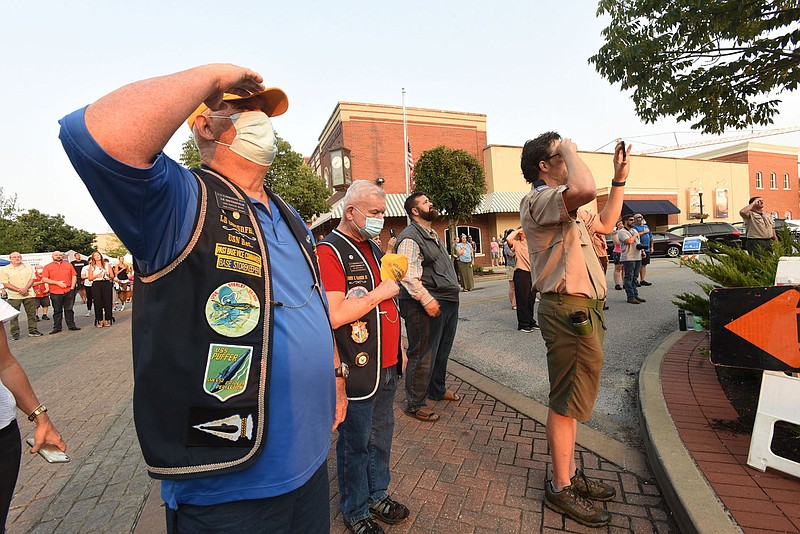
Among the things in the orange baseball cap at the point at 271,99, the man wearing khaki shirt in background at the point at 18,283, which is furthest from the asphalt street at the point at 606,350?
the man wearing khaki shirt in background at the point at 18,283

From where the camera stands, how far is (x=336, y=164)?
615 inches

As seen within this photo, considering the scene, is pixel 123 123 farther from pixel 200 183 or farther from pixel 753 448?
pixel 753 448

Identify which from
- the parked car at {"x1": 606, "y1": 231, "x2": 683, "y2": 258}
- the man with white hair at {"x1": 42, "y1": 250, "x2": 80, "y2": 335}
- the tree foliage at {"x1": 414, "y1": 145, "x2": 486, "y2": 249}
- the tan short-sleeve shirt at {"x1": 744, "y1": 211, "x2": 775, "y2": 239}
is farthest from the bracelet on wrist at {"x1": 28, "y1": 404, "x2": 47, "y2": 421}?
the parked car at {"x1": 606, "y1": 231, "x2": 683, "y2": 258}

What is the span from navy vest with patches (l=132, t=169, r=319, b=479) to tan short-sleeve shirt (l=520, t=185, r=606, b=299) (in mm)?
1700

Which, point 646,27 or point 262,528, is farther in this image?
point 646,27

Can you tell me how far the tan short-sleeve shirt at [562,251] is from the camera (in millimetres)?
2322

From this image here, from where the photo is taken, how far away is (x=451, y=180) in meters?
19.6

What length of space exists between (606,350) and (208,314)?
5.76 metres

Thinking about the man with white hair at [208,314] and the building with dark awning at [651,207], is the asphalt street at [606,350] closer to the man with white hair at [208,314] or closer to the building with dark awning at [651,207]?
the man with white hair at [208,314]

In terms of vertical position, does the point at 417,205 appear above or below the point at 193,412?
above

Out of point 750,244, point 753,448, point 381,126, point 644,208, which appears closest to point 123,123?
point 753,448

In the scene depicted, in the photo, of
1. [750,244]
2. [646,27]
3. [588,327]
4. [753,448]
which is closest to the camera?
[588,327]

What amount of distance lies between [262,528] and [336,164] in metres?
15.3

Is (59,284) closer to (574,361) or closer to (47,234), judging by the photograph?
(574,361)
